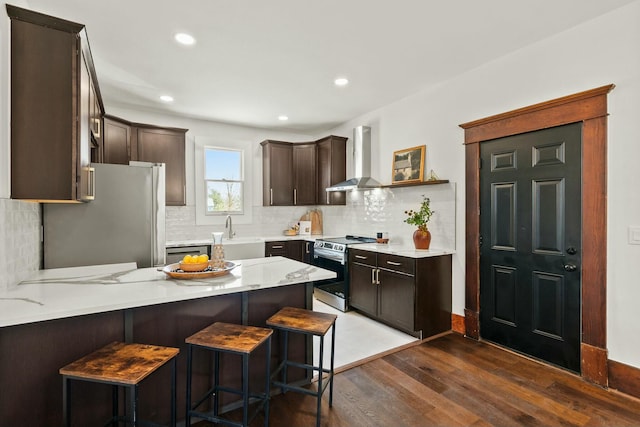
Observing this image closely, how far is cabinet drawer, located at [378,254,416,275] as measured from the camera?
3.18 m

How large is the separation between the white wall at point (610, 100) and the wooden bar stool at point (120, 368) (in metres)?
2.98

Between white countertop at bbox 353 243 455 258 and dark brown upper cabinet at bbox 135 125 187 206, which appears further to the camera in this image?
dark brown upper cabinet at bbox 135 125 187 206

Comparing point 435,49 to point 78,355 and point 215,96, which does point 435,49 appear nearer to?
point 215,96

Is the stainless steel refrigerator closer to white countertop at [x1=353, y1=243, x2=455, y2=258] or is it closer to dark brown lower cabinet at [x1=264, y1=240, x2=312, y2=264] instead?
dark brown lower cabinet at [x1=264, y1=240, x2=312, y2=264]

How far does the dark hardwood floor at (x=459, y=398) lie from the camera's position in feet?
6.40

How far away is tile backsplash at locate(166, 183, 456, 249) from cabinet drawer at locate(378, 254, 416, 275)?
58 cm

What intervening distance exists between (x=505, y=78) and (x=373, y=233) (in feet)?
7.99

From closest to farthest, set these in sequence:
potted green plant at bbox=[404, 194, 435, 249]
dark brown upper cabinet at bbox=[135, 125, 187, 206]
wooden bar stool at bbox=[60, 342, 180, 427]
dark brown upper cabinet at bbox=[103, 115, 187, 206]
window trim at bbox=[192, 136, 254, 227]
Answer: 1. wooden bar stool at bbox=[60, 342, 180, 427]
2. potted green plant at bbox=[404, 194, 435, 249]
3. dark brown upper cabinet at bbox=[103, 115, 187, 206]
4. dark brown upper cabinet at bbox=[135, 125, 187, 206]
5. window trim at bbox=[192, 136, 254, 227]

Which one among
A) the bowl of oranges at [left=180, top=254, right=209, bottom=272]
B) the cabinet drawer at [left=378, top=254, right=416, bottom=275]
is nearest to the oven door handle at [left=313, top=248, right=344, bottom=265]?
the cabinet drawer at [left=378, top=254, right=416, bottom=275]

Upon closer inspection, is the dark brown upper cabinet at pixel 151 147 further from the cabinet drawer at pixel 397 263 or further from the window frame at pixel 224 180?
→ the cabinet drawer at pixel 397 263

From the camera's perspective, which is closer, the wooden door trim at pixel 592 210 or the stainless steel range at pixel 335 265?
the wooden door trim at pixel 592 210

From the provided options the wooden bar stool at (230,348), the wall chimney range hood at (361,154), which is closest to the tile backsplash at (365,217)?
the wall chimney range hood at (361,154)

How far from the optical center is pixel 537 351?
2725mm

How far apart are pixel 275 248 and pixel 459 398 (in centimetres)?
317
